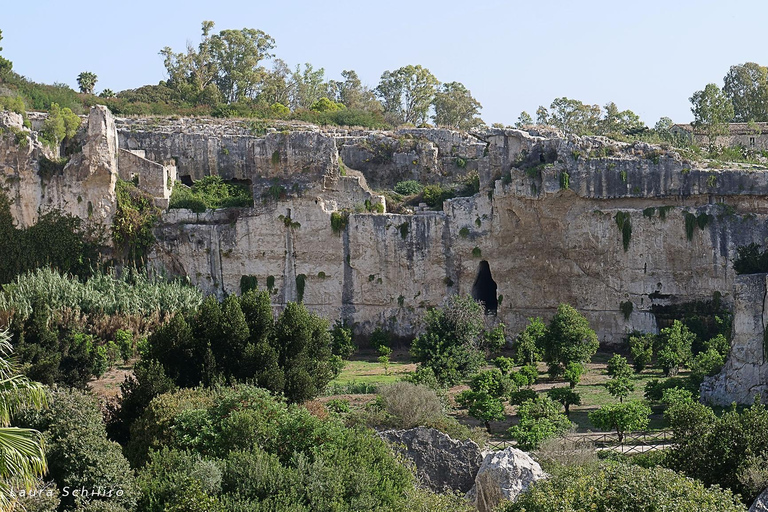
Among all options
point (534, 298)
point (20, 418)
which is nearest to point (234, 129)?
point (534, 298)

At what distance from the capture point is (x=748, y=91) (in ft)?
204

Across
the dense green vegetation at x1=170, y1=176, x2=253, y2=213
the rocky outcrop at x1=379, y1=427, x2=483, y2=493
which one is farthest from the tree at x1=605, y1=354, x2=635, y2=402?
the dense green vegetation at x1=170, y1=176, x2=253, y2=213

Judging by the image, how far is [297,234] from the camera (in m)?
41.2

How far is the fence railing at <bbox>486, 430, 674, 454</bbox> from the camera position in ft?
83.9

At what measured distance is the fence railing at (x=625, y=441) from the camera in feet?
83.9

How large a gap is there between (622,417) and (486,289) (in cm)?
1588

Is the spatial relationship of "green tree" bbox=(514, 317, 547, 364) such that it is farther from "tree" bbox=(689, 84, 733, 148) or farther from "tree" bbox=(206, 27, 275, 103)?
"tree" bbox=(206, 27, 275, 103)

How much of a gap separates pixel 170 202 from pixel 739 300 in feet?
68.9

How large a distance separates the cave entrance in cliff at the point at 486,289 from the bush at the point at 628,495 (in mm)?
22404

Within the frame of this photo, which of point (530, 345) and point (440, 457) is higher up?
point (530, 345)

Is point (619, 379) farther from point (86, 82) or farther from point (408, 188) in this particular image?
point (86, 82)

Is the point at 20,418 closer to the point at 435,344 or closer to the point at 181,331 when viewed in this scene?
the point at 181,331

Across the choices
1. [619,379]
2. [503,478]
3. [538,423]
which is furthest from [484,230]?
[503,478]

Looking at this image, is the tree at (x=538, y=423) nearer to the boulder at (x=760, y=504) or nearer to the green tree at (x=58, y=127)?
the boulder at (x=760, y=504)
